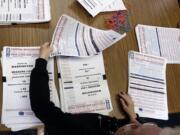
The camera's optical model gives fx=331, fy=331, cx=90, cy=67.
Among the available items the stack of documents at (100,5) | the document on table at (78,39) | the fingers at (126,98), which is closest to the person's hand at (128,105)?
the fingers at (126,98)

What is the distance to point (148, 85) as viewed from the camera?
1166 millimetres

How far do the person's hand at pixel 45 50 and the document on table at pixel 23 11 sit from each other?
10 centimetres

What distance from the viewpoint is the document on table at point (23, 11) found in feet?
3.70

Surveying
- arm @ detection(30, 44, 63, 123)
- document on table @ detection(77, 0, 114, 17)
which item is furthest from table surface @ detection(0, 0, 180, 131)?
arm @ detection(30, 44, 63, 123)

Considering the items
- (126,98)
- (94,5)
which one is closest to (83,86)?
(126,98)

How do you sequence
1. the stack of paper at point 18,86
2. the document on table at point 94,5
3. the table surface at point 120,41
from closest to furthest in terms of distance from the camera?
the stack of paper at point 18,86 < the table surface at point 120,41 < the document on table at point 94,5

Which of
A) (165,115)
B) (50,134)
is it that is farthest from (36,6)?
(165,115)

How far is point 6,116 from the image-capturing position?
3.30 feet

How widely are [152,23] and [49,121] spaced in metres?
0.57

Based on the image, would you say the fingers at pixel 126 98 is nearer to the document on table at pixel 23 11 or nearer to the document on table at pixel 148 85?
the document on table at pixel 148 85

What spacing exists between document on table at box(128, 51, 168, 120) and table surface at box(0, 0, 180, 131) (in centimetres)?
2

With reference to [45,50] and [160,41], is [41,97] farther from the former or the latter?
[160,41]

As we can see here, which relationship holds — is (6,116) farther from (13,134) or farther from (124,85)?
(124,85)

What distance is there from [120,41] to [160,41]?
17 centimetres
